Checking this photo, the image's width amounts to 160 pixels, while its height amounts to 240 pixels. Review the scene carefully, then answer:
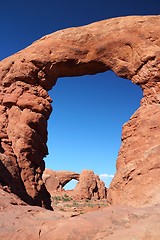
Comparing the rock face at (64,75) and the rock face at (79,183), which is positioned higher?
the rock face at (79,183)

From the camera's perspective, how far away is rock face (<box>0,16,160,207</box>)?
11227 millimetres

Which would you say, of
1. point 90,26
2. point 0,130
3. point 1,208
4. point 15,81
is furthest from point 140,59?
point 1,208

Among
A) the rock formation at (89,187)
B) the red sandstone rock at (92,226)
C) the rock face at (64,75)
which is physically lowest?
the red sandstone rock at (92,226)

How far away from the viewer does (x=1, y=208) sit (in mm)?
8062

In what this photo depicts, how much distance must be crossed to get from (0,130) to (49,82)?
388 cm

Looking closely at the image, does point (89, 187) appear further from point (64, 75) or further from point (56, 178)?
point (64, 75)

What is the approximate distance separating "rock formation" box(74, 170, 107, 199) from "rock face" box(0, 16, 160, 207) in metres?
32.3

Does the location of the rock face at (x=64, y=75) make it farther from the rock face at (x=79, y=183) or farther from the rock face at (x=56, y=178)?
the rock face at (x=56, y=178)

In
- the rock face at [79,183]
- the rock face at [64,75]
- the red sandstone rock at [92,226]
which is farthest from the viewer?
the rock face at [79,183]

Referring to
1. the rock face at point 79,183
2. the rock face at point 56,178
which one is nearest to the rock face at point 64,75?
the rock face at point 79,183

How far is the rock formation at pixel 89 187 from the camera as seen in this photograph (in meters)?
45.2

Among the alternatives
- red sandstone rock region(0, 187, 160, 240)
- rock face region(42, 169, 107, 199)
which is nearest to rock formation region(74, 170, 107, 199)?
rock face region(42, 169, 107, 199)

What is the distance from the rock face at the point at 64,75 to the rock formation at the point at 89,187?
32.3 metres

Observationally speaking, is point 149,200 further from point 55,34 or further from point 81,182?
point 81,182
